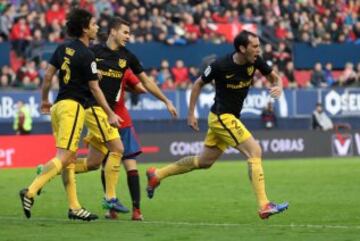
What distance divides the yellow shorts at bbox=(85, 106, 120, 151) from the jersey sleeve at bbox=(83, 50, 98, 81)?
728mm

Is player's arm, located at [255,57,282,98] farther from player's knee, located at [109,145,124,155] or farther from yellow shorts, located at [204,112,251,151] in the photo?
player's knee, located at [109,145,124,155]

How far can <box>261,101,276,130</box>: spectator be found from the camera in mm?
35125

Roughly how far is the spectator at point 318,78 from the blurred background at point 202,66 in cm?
3

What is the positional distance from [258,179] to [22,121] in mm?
18503

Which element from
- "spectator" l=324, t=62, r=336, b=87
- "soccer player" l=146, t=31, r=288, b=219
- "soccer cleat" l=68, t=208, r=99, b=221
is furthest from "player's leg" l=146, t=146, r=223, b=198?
"spectator" l=324, t=62, r=336, b=87

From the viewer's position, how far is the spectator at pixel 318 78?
37875 millimetres

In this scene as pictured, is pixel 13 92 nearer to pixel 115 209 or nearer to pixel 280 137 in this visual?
pixel 280 137

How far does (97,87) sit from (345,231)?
10.8ft

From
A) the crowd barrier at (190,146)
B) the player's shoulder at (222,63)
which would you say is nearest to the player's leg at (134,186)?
the player's shoulder at (222,63)

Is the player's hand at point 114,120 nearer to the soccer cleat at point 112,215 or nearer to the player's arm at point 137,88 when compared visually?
the soccer cleat at point 112,215

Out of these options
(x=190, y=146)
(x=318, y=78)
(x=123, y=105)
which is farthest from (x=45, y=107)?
(x=318, y=78)

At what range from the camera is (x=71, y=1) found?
34.9 metres

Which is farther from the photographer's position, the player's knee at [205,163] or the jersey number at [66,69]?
the player's knee at [205,163]

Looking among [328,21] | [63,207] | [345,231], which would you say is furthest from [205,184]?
[328,21]
